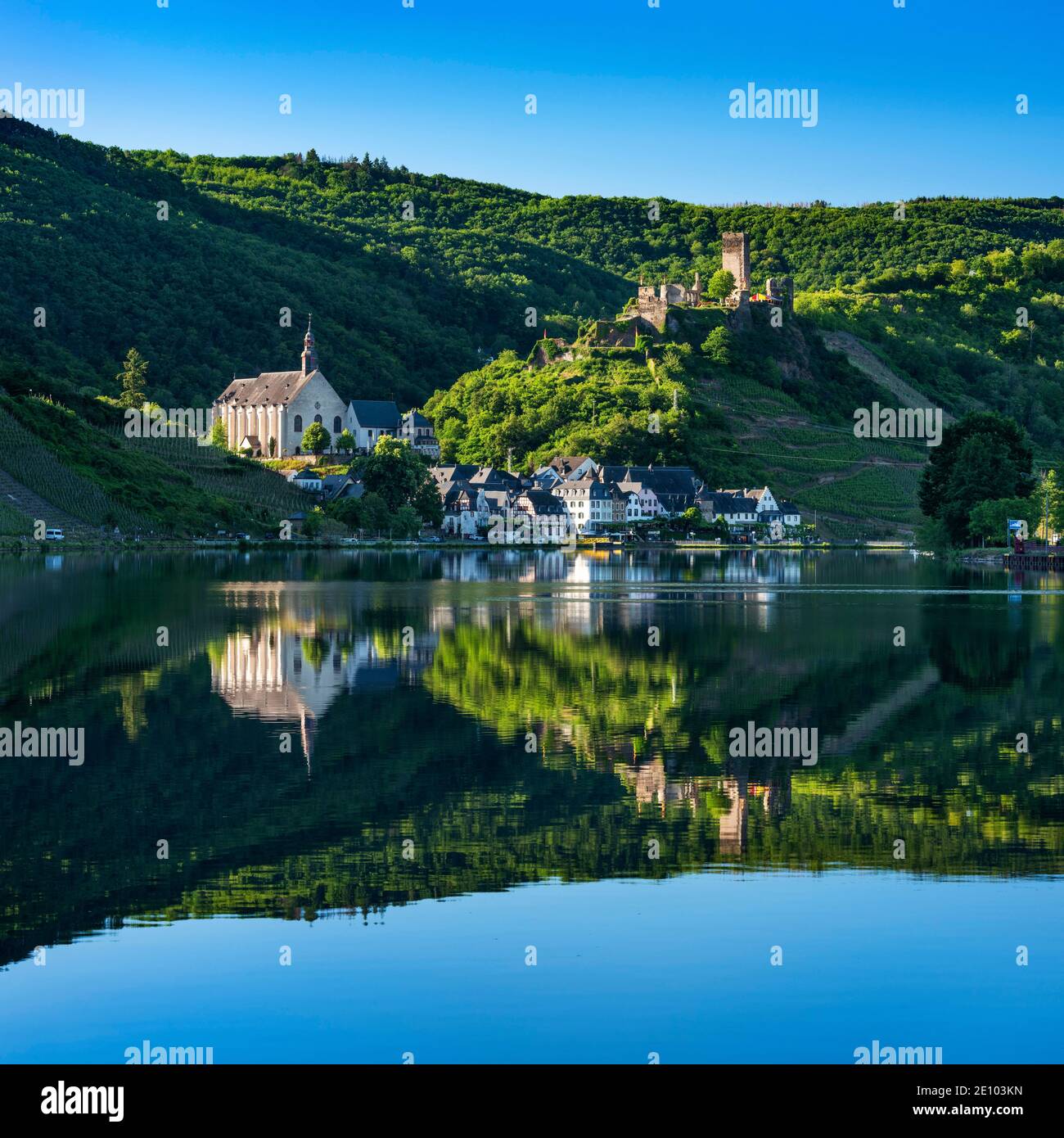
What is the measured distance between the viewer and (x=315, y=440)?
147750 mm

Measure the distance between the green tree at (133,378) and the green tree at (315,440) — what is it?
19674 mm

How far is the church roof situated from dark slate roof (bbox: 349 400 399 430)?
5.86m

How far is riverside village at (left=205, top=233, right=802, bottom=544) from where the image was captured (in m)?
137

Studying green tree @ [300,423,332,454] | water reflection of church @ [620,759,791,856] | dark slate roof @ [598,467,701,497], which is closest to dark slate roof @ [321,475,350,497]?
green tree @ [300,423,332,454]

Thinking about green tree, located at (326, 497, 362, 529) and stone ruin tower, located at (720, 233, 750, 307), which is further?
stone ruin tower, located at (720, 233, 750, 307)

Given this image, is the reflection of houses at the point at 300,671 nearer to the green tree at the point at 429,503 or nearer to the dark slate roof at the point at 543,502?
the green tree at the point at 429,503

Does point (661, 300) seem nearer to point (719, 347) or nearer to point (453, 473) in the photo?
point (719, 347)

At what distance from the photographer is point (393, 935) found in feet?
45.0

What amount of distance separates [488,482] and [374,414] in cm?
1929

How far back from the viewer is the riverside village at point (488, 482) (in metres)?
137

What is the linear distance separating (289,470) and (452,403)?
138 ft

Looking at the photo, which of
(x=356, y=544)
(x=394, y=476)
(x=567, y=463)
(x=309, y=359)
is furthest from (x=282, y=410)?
(x=356, y=544)

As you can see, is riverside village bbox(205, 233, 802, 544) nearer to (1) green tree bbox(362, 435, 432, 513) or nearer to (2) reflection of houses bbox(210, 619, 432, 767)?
(1) green tree bbox(362, 435, 432, 513)
